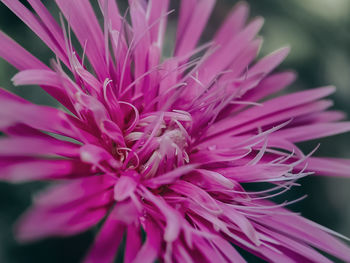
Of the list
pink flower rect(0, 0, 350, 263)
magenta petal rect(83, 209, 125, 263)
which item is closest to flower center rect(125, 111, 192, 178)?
pink flower rect(0, 0, 350, 263)

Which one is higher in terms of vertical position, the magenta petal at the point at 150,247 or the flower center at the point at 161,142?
the flower center at the point at 161,142

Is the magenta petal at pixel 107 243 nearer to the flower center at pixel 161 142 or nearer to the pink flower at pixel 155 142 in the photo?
the pink flower at pixel 155 142

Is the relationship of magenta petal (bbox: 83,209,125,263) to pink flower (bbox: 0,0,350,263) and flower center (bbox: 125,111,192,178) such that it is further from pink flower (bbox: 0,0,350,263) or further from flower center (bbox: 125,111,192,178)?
flower center (bbox: 125,111,192,178)

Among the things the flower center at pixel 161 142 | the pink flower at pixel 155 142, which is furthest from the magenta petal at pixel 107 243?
the flower center at pixel 161 142

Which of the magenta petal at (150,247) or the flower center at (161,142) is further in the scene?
the flower center at (161,142)

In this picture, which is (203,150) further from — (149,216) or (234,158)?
(149,216)

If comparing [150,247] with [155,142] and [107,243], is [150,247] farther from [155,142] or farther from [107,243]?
[155,142]

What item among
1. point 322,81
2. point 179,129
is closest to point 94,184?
point 179,129

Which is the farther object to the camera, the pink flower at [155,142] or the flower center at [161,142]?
the flower center at [161,142]
